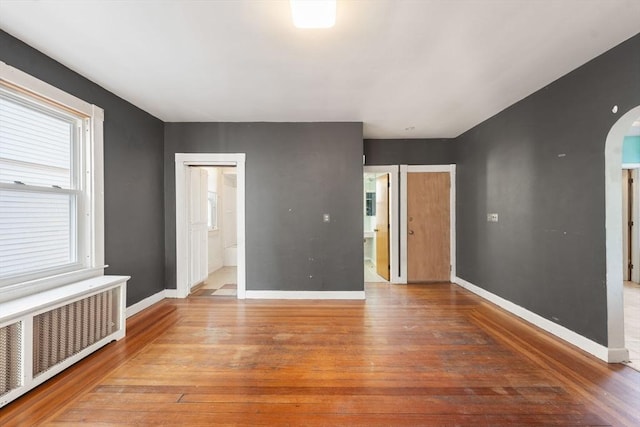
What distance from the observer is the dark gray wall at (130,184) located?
9.39ft

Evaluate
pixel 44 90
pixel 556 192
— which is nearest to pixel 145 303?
pixel 44 90

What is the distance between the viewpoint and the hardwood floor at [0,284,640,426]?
5.70 ft

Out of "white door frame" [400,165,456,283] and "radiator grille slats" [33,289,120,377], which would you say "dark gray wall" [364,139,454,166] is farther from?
"radiator grille slats" [33,289,120,377]

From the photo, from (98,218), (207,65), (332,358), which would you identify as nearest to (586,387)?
(332,358)

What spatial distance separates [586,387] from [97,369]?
379cm

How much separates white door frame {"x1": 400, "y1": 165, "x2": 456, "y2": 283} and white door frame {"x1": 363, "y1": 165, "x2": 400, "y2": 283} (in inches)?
3.5

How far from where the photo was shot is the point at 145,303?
3.69m

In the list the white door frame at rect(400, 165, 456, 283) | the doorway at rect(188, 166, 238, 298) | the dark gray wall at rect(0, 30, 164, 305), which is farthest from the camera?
the white door frame at rect(400, 165, 456, 283)

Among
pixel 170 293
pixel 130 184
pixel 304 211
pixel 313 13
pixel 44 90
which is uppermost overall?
pixel 313 13

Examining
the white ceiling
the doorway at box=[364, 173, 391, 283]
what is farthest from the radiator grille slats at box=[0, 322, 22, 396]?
the doorway at box=[364, 173, 391, 283]

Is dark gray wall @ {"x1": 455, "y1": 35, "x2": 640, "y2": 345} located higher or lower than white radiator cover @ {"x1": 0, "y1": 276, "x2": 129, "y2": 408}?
higher

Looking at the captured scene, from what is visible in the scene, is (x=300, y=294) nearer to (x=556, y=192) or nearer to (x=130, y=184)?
(x=130, y=184)

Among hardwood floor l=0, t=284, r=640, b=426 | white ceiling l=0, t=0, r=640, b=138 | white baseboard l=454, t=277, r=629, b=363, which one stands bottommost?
hardwood floor l=0, t=284, r=640, b=426

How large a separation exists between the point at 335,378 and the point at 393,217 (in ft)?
10.9
